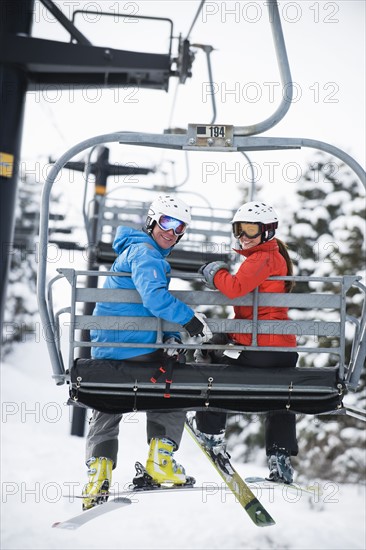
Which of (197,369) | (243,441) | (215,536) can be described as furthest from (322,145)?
(243,441)

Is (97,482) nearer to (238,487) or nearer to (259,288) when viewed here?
(238,487)

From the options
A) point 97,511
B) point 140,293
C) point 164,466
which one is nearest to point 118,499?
point 97,511

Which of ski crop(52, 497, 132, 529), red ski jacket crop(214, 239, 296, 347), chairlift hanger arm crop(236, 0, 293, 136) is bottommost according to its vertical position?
ski crop(52, 497, 132, 529)

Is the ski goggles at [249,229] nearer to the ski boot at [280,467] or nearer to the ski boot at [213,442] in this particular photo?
the ski boot at [213,442]

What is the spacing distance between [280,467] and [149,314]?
50.7 inches

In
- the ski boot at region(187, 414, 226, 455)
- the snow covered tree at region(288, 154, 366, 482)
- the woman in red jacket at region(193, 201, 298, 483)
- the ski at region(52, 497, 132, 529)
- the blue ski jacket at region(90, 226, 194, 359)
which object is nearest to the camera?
the blue ski jacket at region(90, 226, 194, 359)

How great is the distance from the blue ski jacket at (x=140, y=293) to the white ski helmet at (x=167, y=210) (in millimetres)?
106

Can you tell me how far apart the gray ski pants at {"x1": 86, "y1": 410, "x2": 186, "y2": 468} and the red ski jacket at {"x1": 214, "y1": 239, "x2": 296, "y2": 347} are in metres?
0.62

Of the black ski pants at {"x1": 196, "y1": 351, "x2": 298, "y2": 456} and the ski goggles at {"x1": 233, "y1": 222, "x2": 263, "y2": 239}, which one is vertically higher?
the ski goggles at {"x1": 233, "y1": 222, "x2": 263, "y2": 239}

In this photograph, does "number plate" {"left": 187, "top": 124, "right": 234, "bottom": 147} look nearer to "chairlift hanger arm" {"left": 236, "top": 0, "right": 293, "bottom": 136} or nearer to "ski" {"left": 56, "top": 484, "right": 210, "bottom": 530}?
"chairlift hanger arm" {"left": 236, "top": 0, "right": 293, "bottom": 136}

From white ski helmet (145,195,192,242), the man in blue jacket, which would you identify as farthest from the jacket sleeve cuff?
white ski helmet (145,195,192,242)

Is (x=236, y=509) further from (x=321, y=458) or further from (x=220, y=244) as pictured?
(x=321, y=458)

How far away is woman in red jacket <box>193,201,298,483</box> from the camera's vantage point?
14.2ft

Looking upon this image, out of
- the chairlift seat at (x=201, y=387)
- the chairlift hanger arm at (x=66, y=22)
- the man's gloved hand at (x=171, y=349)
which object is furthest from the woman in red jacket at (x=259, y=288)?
the chairlift hanger arm at (x=66, y=22)
